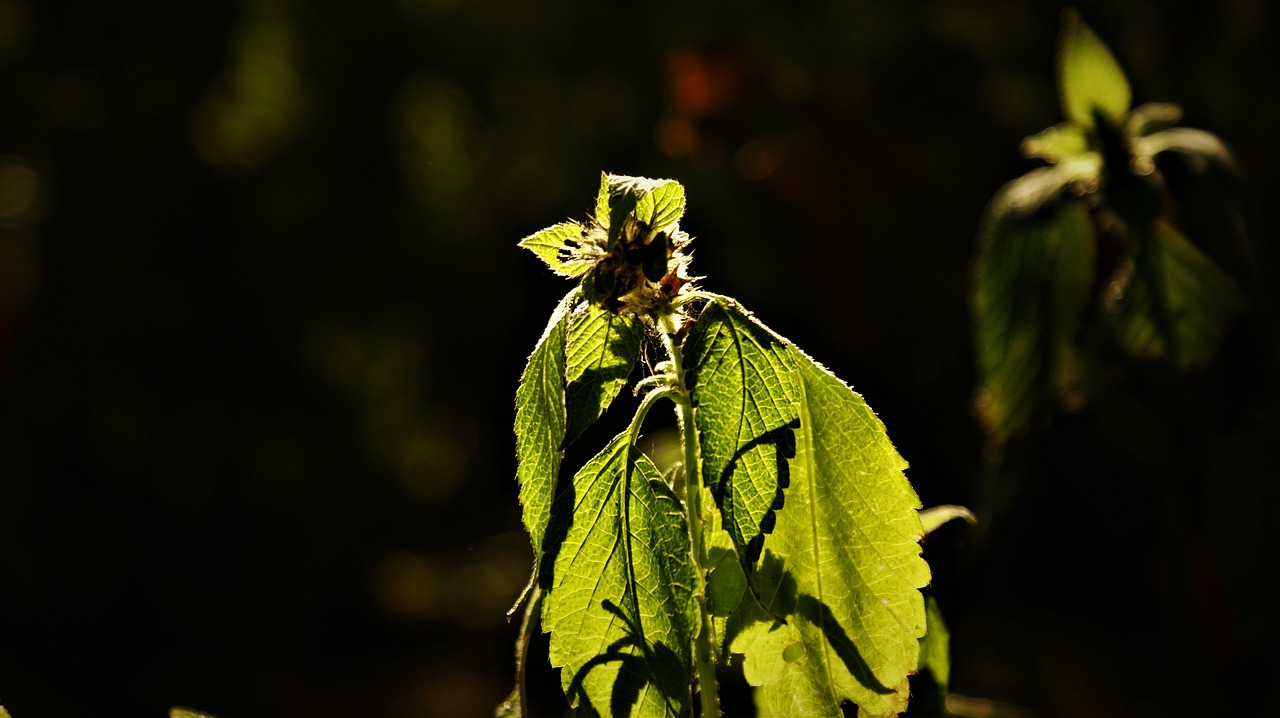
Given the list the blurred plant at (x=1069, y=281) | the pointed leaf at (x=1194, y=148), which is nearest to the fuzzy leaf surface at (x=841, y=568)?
the blurred plant at (x=1069, y=281)

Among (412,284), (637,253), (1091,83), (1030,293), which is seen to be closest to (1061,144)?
(1091,83)

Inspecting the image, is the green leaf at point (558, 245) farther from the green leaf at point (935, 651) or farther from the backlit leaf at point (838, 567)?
the green leaf at point (935, 651)

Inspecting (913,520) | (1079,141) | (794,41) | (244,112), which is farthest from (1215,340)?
(244,112)

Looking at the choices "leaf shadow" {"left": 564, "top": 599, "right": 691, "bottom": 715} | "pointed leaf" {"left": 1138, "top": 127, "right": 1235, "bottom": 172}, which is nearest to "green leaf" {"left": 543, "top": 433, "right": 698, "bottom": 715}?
"leaf shadow" {"left": 564, "top": 599, "right": 691, "bottom": 715}

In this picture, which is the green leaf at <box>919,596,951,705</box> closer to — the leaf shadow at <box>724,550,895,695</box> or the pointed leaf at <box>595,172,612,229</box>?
the leaf shadow at <box>724,550,895,695</box>

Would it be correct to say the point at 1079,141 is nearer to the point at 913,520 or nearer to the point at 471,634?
the point at 913,520

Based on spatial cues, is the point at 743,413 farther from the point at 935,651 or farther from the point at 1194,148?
the point at 1194,148
